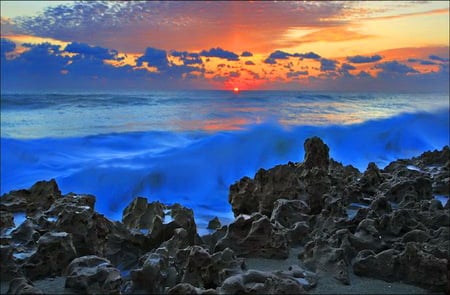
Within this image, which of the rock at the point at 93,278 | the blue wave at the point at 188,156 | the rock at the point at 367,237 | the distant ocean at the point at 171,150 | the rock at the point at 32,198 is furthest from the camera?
the distant ocean at the point at 171,150

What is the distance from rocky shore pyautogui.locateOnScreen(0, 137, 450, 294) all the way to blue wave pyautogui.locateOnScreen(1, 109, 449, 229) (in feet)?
9.74

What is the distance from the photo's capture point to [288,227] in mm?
3482

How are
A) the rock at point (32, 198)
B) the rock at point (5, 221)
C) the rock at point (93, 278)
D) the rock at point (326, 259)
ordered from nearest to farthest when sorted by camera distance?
the rock at point (93, 278) < the rock at point (326, 259) < the rock at point (5, 221) < the rock at point (32, 198)

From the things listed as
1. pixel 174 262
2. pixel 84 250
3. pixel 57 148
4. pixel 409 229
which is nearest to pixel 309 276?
pixel 174 262

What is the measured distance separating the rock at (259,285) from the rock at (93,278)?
51 cm

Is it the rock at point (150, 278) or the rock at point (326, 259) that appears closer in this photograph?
the rock at point (150, 278)

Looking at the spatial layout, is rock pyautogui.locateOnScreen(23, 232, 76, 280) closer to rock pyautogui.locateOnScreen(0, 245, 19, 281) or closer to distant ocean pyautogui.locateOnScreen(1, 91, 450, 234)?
rock pyautogui.locateOnScreen(0, 245, 19, 281)

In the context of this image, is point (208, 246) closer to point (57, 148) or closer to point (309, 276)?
point (309, 276)

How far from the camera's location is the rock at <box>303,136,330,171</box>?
470 centimetres

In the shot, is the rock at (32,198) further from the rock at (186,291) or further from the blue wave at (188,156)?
the blue wave at (188,156)

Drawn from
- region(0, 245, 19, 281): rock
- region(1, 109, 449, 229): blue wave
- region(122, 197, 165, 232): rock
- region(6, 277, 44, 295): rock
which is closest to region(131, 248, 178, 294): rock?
region(6, 277, 44, 295): rock

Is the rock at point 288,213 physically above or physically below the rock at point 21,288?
below

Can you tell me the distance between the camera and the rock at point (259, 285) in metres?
2.11

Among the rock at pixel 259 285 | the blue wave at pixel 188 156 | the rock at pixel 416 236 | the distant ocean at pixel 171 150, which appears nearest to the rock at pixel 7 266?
the rock at pixel 259 285
